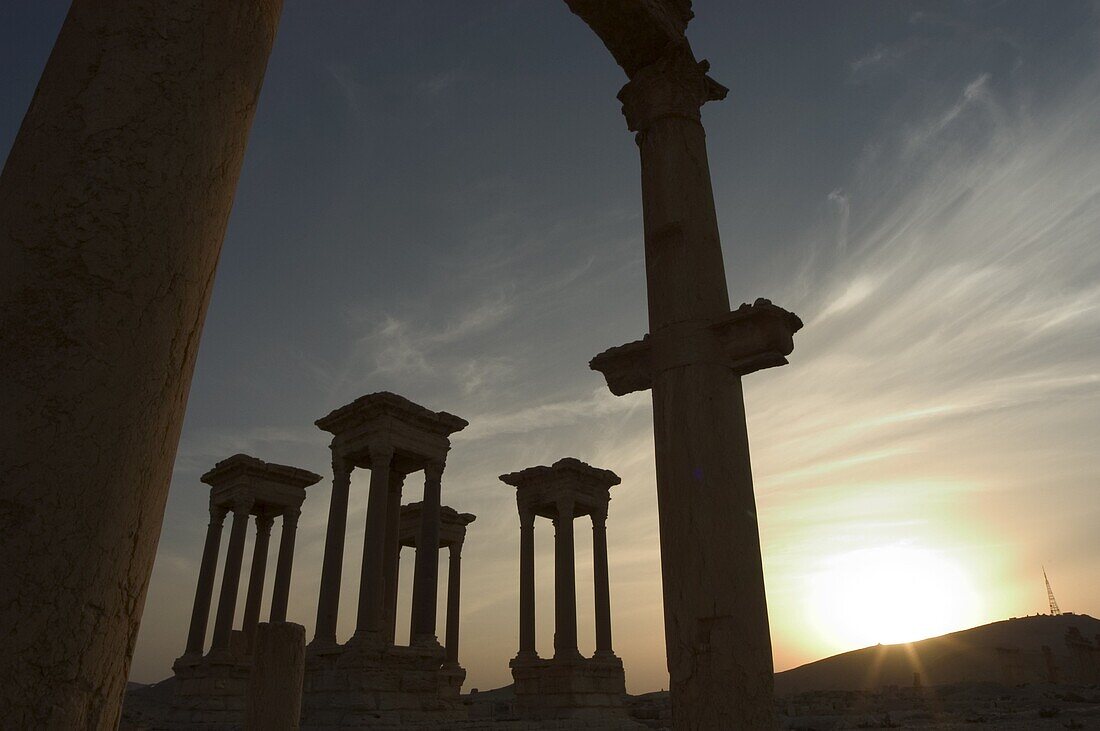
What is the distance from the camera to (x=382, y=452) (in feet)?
82.4

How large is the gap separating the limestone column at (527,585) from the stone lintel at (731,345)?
26.9 metres

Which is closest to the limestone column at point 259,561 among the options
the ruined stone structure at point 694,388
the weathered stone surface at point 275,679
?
the weathered stone surface at point 275,679

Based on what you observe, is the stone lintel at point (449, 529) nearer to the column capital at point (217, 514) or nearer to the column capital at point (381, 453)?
the column capital at point (217, 514)

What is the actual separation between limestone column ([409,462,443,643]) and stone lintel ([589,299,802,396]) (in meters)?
19.1

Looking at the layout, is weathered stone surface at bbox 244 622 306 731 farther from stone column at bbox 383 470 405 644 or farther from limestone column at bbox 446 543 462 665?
limestone column at bbox 446 543 462 665

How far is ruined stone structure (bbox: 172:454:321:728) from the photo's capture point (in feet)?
92.7

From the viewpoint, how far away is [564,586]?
32094 mm

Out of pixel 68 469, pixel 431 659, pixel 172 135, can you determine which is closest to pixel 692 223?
pixel 172 135

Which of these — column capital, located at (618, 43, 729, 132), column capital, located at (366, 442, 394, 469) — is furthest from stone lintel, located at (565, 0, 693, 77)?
column capital, located at (366, 442, 394, 469)

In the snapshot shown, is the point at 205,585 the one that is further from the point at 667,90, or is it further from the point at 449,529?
the point at 667,90

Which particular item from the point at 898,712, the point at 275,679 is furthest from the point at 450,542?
the point at 275,679

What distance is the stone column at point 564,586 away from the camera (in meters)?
30.7

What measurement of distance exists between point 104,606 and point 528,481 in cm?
3204

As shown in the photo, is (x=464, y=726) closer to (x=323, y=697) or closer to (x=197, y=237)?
(x=323, y=697)
